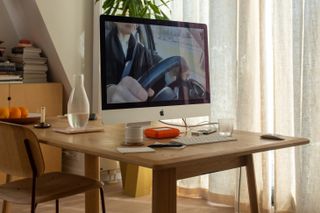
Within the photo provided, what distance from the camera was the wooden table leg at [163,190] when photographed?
64.0 inches

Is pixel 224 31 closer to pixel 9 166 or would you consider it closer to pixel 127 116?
pixel 127 116

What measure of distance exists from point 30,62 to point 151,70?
222cm

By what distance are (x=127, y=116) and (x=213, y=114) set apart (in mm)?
1767

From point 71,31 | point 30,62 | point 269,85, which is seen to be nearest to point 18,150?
point 269,85

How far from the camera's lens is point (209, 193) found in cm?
363

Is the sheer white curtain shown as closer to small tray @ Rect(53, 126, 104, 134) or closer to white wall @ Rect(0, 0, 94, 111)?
white wall @ Rect(0, 0, 94, 111)

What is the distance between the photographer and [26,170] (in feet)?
6.49

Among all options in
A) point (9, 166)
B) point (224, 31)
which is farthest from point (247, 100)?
point (9, 166)

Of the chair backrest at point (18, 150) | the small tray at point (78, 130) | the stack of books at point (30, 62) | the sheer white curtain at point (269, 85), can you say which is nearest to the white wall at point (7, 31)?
the stack of books at point (30, 62)

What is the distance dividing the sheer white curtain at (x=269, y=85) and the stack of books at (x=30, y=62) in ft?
4.63

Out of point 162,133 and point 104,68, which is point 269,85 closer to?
point 162,133

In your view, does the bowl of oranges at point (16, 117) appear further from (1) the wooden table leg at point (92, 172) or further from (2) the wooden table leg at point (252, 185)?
(2) the wooden table leg at point (252, 185)

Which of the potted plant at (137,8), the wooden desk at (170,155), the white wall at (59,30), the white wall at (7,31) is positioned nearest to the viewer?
the wooden desk at (170,155)

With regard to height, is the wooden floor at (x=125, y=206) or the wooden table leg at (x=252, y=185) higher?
the wooden table leg at (x=252, y=185)
